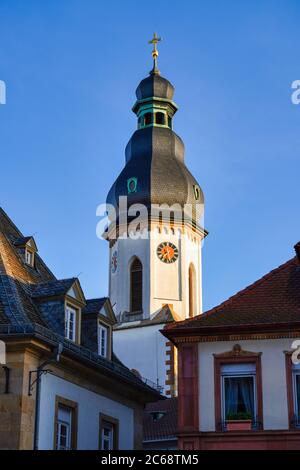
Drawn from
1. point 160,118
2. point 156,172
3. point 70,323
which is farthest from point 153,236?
point 70,323

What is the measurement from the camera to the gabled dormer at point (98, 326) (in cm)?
A: 3347

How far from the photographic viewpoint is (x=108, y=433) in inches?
1315

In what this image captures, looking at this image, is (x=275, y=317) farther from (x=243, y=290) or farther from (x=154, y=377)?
(x=154, y=377)

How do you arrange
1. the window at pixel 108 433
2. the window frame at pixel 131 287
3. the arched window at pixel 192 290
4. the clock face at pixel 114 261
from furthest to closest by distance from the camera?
the clock face at pixel 114 261
the arched window at pixel 192 290
the window frame at pixel 131 287
the window at pixel 108 433

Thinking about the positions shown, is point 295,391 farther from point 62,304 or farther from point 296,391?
point 62,304

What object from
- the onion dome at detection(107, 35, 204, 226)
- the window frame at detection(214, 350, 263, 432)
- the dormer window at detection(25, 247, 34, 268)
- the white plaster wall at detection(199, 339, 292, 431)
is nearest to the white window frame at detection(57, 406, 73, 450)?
the white plaster wall at detection(199, 339, 292, 431)

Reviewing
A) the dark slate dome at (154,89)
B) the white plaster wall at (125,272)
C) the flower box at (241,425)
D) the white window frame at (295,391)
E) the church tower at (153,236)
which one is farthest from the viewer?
the dark slate dome at (154,89)

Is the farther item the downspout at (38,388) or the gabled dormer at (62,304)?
the gabled dormer at (62,304)

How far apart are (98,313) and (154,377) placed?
109 ft

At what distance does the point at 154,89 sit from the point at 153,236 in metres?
11.9

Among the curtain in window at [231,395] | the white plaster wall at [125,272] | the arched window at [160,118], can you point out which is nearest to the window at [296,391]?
the curtain in window at [231,395]

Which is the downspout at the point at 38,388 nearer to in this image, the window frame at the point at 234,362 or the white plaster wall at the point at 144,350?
the window frame at the point at 234,362

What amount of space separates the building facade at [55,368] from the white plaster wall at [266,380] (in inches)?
141

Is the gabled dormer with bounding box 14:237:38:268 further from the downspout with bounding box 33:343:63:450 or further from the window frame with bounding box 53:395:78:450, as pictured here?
the downspout with bounding box 33:343:63:450
